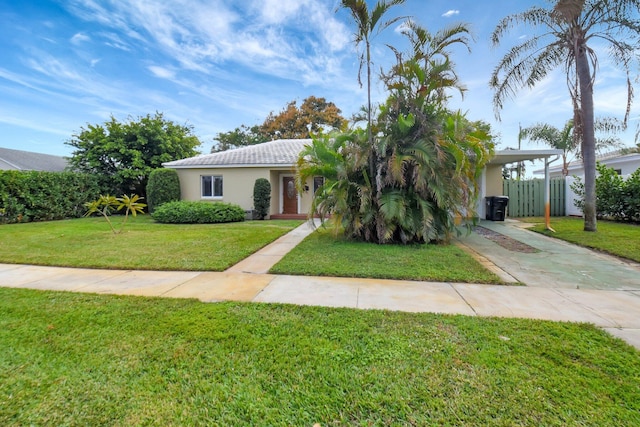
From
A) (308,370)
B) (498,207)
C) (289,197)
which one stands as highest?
(289,197)

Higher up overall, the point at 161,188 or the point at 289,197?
the point at 161,188

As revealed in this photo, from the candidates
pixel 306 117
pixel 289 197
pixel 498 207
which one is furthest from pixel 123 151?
pixel 498 207

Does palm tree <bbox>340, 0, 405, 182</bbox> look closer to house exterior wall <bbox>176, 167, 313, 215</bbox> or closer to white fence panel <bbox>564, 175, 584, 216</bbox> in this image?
house exterior wall <bbox>176, 167, 313, 215</bbox>

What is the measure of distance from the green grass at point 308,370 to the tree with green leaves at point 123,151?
54.5ft

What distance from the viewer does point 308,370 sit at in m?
2.40

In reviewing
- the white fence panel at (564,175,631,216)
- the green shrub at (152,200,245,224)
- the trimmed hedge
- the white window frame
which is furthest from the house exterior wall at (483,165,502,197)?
the trimmed hedge

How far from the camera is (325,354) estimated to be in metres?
2.63

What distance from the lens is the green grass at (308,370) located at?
1949mm

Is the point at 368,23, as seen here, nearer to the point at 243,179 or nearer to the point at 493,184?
the point at 243,179

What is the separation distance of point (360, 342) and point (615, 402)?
181cm

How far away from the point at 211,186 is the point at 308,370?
15.0m

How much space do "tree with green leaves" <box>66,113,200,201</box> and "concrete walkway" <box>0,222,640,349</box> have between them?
13.3 meters

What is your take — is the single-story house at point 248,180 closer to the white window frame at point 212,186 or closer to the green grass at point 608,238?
the white window frame at point 212,186

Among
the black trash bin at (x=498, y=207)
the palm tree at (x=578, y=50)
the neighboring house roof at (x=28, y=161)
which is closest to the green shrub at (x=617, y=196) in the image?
the palm tree at (x=578, y=50)
